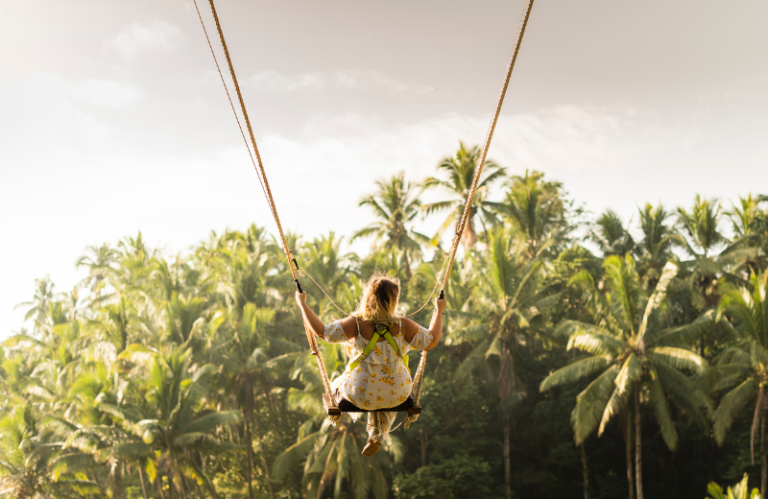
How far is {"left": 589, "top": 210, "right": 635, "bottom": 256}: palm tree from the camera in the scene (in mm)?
26047

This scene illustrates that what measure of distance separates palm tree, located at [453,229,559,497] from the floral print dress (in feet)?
56.2

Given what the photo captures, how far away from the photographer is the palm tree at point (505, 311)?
67.5 feet

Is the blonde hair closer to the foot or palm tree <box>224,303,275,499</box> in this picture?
the foot

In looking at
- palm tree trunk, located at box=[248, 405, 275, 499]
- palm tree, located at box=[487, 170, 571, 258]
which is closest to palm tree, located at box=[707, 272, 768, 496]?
palm tree, located at box=[487, 170, 571, 258]

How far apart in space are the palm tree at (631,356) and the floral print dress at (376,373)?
48.3 feet

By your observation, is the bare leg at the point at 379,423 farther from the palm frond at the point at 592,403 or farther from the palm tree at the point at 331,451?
the palm frond at the point at 592,403

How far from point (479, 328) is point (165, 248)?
2309 centimetres

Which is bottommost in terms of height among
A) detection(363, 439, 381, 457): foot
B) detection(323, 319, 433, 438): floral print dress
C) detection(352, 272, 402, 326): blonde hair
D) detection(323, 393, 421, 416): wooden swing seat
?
detection(363, 439, 381, 457): foot

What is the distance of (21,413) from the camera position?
21859 millimetres

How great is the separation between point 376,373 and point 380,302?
43 cm

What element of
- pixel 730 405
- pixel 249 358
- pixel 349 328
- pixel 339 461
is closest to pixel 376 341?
pixel 349 328

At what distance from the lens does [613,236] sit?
26.5 meters

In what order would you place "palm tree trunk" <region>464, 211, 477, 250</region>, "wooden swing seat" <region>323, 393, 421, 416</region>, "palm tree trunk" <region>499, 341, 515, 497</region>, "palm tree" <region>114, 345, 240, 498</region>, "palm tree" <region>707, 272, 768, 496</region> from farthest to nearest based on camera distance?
"palm tree trunk" <region>464, 211, 477, 250</region> < "palm tree trunk" <region>499, 341, 515, 497</region> < "palm tree" <region>114, 345, 240, 498</region> < "palm tree" <region>707, 272, 768, 496</region> < "wooden swing seat" <region>323, 393, 421, 416</region>

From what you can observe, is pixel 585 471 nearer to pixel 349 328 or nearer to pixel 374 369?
pixel 374 369
